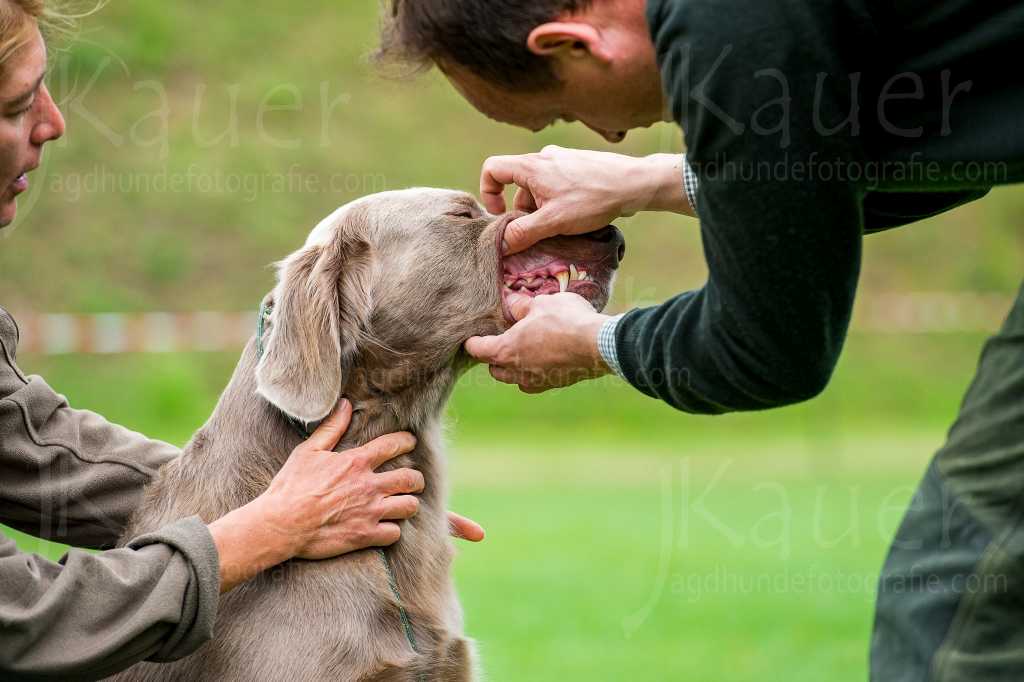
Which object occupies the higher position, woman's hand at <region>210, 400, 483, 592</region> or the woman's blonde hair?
the woman's blonde hair

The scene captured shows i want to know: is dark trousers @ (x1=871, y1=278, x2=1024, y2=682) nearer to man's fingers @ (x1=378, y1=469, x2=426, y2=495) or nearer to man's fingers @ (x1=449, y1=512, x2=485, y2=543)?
man's fingers @ (x1=378, y1=469, x2=426, y2=495)

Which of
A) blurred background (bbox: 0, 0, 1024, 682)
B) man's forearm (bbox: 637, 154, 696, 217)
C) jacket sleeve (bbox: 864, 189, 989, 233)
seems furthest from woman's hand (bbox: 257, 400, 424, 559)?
blurred background (bbox: 0, 0, 1024, 682)

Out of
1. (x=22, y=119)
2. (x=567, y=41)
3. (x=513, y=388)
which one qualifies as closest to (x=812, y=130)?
(x=567, y=41)

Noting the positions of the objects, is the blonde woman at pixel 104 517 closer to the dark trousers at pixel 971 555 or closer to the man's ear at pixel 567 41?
the man's ear at pixel 567 41

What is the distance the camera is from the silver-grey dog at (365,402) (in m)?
3.37

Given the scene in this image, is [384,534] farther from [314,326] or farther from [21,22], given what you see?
[21,22]

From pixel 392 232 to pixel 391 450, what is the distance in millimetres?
739

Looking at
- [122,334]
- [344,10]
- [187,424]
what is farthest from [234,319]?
[344,10]

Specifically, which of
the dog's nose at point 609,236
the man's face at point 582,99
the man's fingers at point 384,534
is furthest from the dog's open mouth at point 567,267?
the man's face at point 582,99

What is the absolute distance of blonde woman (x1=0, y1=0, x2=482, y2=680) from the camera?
2832 millimetres

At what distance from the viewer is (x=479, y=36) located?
2549mm

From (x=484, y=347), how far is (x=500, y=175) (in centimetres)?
50

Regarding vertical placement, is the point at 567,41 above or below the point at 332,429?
above

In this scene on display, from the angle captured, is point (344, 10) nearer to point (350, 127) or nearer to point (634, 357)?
point (350, 127)
